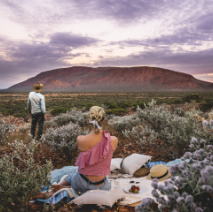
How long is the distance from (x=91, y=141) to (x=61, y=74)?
19645 cm

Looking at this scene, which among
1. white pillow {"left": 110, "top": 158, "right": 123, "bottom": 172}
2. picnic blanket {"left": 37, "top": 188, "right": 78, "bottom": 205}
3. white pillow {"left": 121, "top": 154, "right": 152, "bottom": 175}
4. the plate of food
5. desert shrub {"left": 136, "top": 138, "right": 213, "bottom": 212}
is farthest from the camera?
white pillow {"left": 110, "top": 158, "right": 123, "bottom": 172}

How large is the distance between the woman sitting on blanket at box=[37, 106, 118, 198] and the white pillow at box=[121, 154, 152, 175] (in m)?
1.17

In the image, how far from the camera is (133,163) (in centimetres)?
411

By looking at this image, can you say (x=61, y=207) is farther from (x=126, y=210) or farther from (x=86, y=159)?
(x=126, y=210)

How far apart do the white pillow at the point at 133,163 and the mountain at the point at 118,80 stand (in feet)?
362

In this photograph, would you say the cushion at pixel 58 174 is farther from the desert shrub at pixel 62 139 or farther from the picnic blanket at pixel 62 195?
the desert shrub at pixel 62 139

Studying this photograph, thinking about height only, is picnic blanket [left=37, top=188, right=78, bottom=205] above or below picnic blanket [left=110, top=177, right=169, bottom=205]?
above

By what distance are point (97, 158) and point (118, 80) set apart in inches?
5824

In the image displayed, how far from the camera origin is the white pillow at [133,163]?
404cm

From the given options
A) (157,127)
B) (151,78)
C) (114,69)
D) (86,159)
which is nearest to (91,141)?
(86,159)

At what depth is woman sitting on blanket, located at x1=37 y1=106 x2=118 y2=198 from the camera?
2719mm

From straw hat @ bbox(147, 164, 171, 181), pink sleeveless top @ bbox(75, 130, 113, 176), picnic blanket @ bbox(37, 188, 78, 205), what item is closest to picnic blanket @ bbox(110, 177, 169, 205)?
straw hat @ bbox(147, 164, 171, 181)

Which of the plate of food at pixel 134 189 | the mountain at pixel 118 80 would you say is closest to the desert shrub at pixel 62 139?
the plate of food at pixel 134 189

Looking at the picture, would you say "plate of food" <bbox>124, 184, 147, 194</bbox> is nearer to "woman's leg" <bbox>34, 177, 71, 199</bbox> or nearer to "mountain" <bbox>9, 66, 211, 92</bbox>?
"woman's leg" <bbox>34, 177, 71, 199</bbox>
